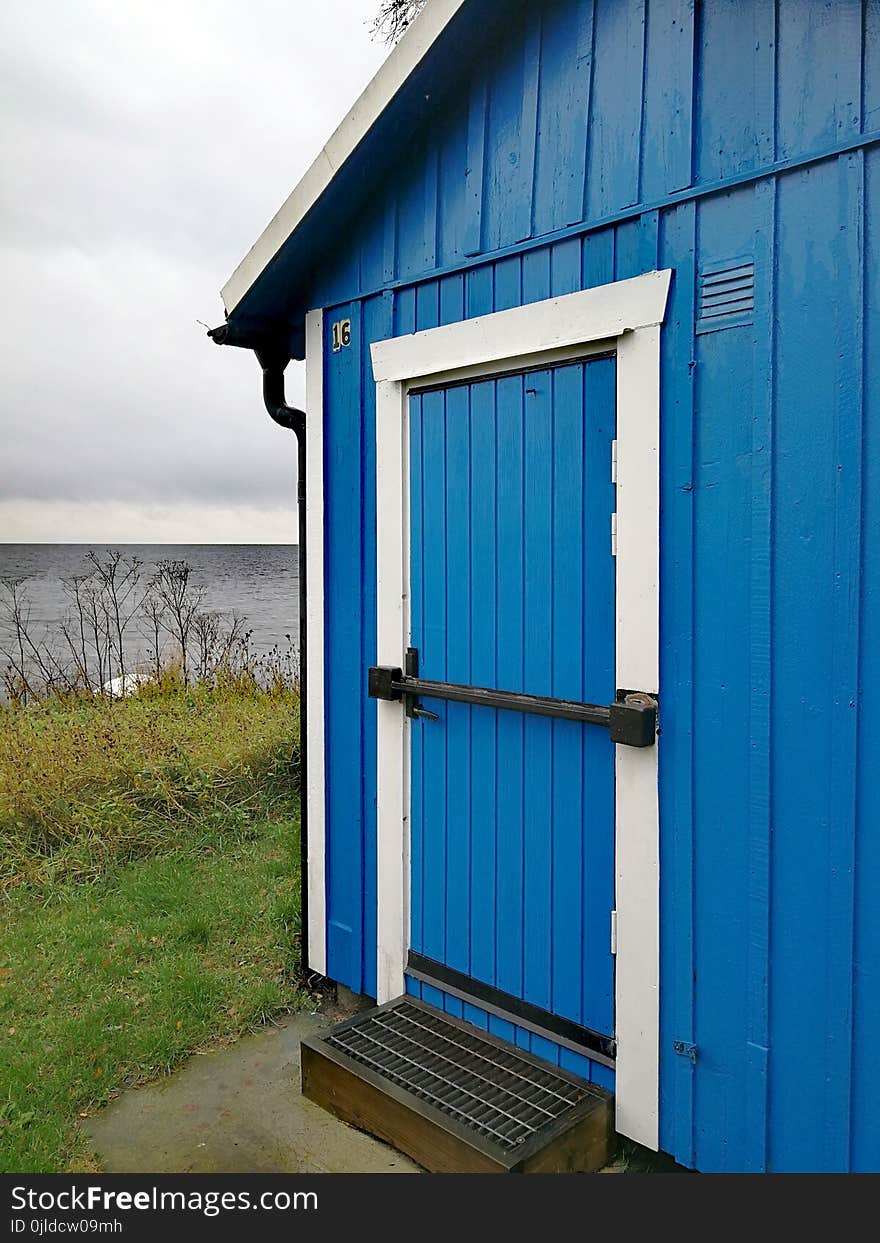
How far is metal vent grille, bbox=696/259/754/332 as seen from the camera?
7.17ft

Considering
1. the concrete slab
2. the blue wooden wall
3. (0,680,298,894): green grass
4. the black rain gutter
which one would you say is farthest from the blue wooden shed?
(0,680,298,894): green grass

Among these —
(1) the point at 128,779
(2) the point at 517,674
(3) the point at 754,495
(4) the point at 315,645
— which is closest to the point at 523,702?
(2) the point at 517,674

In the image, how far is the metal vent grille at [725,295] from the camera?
86.0 inches

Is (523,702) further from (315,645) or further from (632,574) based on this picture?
(315,645)

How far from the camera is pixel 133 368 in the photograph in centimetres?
2020

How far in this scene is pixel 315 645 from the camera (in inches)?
140

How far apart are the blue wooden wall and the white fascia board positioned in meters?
0.28

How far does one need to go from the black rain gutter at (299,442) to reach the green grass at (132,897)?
442 mm

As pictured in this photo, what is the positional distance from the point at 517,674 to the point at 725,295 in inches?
50.2

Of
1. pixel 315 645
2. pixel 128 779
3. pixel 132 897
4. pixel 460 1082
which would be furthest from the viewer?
pixel 128 779

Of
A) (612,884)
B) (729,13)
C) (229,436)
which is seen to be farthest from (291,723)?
(229,436)

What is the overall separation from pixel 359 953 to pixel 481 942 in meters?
0.70

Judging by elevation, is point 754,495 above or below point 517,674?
above

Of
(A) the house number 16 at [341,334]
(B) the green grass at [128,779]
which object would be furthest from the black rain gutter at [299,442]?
(B) the green grass at [128,779]
